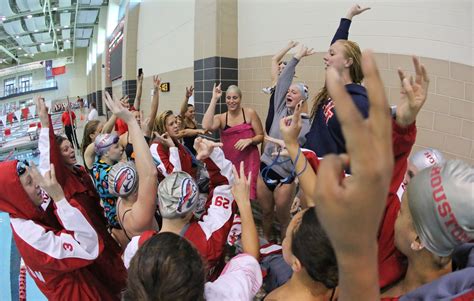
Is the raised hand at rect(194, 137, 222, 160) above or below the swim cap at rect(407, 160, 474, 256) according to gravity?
above

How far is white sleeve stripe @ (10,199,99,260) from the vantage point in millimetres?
1374

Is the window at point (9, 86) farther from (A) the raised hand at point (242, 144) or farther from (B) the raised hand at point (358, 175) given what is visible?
(B) the raised hand at point (358, 175)

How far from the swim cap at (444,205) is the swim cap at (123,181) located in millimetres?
1518

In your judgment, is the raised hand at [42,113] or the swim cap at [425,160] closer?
the swim cap at [425,160]

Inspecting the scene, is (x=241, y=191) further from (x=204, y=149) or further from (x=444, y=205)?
(x=444, y=205)

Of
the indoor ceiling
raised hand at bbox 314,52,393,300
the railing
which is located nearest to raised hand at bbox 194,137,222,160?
raised hand at bbox 314,52,393,300

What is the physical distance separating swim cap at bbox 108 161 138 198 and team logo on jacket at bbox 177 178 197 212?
534 millimetres

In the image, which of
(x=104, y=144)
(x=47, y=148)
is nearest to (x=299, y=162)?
(x=47, y=148)

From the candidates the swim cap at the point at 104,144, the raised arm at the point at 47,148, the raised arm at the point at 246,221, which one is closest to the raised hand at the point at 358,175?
the raised arm at the point at 246,221

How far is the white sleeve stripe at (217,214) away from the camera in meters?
1.50

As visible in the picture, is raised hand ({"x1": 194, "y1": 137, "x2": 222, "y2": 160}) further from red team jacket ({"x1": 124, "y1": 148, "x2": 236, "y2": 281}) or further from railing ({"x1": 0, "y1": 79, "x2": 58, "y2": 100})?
railing ({"x1": 0, "y1": 79, "x2": 58, "y2": 100})

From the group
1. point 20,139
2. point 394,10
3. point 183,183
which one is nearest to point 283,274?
point 183,183

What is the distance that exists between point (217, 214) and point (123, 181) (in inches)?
26.2

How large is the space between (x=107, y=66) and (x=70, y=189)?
14.3 metres
